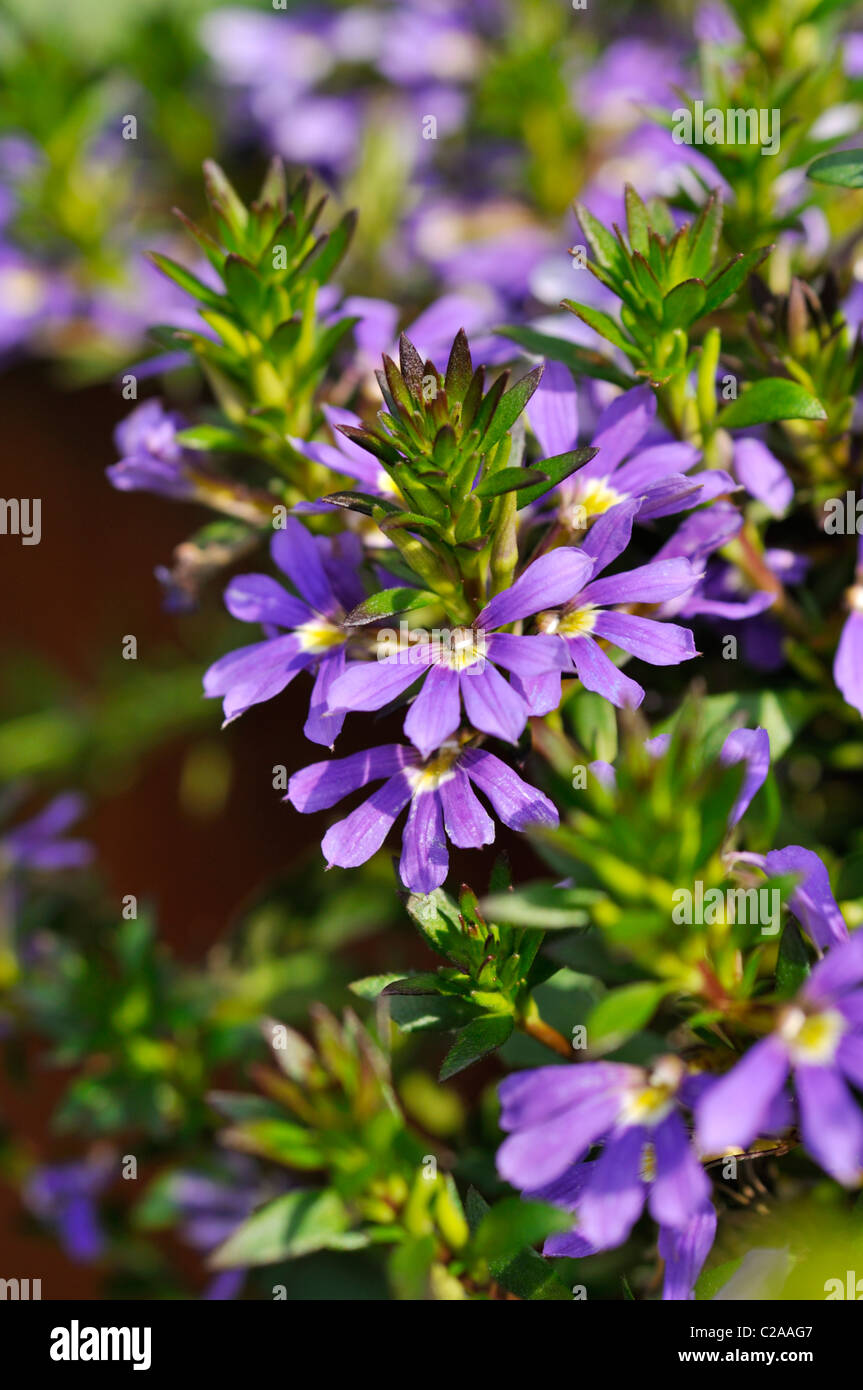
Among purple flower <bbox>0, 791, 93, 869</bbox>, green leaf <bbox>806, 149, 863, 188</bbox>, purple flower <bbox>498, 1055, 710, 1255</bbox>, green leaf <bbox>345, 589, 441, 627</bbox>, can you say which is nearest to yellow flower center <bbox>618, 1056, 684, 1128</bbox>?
purple flower <bbox>498, 1055, 710, 1255</bbox>

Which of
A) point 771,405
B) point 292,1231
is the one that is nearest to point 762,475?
point 771,405

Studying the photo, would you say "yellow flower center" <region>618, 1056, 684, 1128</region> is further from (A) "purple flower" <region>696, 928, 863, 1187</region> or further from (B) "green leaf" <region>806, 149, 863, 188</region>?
(B) "green leaf" <region>806, 149, 863, 188</region>

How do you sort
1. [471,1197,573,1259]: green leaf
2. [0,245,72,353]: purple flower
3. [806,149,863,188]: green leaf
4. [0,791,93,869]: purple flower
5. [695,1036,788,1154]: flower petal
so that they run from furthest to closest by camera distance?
[0,245,72,353]: purple flower < [0,791,93,869]: purple flower < [806,149,863,188]: green leaf < [471,1197,573,1259]: green leaf < [695,1036,788,1154]: flower petal

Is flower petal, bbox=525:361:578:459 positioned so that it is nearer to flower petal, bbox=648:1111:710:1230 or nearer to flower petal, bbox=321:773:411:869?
flower petal, bbox=321:773:411:869

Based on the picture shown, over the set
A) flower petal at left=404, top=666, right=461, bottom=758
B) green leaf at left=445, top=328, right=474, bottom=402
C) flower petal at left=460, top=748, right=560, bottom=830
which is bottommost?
flower petal at left=460, top=748, right=560, bottom=830

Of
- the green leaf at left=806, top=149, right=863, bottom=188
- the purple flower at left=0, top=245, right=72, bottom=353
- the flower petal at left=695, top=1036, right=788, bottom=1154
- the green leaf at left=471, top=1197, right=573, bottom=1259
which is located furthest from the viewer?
the purple flower at left=0, top=245, right=72, bottom=353

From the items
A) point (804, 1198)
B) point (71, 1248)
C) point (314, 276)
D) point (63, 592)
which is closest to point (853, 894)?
point (804, 1198)

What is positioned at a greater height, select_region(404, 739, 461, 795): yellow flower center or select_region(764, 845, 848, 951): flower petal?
select_region(404, 739, 461, 795): yellow flower center

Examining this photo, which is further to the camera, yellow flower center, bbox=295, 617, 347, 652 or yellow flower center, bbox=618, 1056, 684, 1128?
yellow flower center, bbox=295, 617, 347, 652
